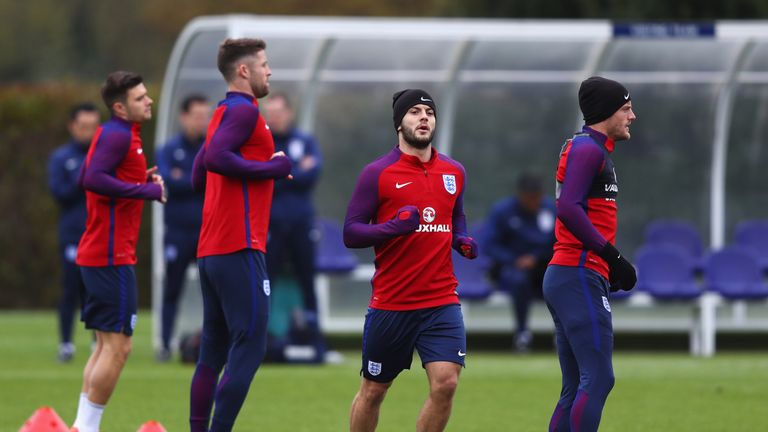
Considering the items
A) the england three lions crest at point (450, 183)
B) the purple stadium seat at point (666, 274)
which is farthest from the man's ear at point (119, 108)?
the purple stadium seat at point (666, 274)

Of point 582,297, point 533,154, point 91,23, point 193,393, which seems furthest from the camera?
point 91,23

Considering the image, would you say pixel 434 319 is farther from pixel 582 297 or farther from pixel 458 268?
pixel 458 268

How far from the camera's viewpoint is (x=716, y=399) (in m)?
11.8

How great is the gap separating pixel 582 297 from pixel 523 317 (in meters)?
7.93

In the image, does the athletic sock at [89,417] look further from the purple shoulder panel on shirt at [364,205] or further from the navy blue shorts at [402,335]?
the purple shoulder panel on shirt at [364,205]

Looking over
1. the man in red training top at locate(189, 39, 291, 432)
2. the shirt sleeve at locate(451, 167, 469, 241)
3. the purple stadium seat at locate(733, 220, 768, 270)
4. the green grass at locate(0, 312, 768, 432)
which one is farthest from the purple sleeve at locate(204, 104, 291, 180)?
the purple stadium seat at locate(733, 220, 768, 270)

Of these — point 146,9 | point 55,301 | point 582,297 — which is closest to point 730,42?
point 582,297

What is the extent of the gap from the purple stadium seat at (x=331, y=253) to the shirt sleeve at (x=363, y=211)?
8255 millimetres

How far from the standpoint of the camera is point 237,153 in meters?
8.20

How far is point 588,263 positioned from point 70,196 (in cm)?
788

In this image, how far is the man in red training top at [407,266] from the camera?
7.84 metres

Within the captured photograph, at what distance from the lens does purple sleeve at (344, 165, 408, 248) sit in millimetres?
7770

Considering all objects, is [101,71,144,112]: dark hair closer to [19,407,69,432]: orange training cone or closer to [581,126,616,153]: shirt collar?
[19,407,69,432]: orange training cone

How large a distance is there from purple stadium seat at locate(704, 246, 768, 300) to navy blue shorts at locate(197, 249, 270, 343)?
867 centimetres
